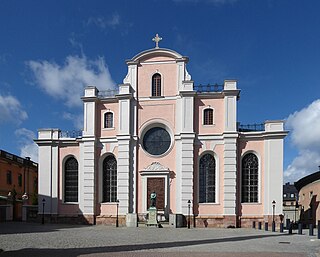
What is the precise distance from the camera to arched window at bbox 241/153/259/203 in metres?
33.3

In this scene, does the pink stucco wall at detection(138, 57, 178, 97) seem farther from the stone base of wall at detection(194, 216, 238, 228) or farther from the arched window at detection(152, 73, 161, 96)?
the stone base of wall at detection(194, 216, 238, 228)

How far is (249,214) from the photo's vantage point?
3303cm

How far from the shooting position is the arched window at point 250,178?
109ft

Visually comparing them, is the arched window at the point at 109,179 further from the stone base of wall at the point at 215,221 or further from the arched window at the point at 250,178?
the arched window at the point at 250,178

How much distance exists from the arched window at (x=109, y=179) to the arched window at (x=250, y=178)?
11324 millimetres

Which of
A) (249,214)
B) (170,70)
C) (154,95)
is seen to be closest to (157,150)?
(154,95)

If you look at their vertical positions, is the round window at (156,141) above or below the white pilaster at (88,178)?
above

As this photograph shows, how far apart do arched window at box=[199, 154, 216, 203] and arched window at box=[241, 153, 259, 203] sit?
2523 mm

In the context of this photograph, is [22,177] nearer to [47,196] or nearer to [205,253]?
[47,196]

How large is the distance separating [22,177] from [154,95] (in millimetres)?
25592

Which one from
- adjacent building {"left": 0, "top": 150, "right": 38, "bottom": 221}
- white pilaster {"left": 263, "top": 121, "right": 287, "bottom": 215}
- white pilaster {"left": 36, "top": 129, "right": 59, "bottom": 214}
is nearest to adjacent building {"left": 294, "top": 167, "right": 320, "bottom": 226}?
white pilaster {"left": 263, "top": 121, "right": 287, "bottom": 215}

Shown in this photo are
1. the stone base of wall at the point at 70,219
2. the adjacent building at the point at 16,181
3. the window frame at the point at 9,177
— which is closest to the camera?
the stone base of wall at the point at 70,219

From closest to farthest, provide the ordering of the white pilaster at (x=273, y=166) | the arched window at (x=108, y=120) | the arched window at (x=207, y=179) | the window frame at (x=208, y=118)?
the white pilaster at (x=273, y=166) → the arched window at (x=207, y=179) → the window frame at (x=208, y=118) → the arched window at (x=108, y=120)

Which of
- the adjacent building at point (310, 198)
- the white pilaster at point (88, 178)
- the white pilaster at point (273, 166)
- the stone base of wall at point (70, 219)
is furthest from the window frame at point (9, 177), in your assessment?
the adjacent building at point (310, 198)
